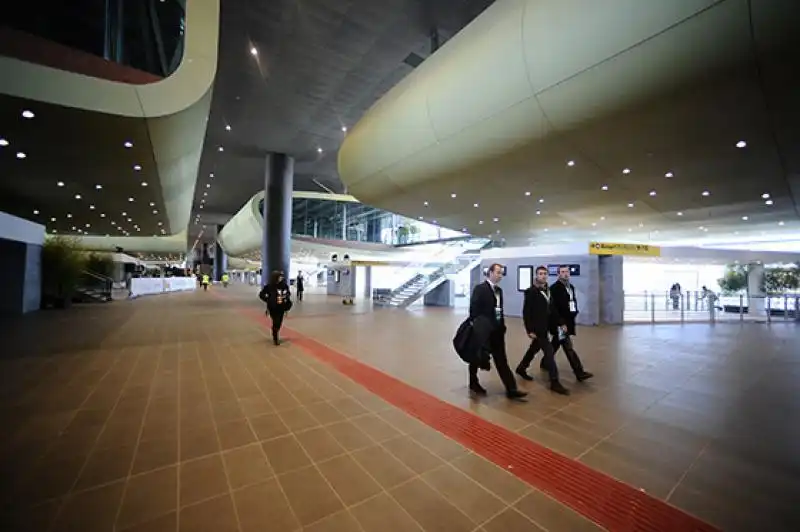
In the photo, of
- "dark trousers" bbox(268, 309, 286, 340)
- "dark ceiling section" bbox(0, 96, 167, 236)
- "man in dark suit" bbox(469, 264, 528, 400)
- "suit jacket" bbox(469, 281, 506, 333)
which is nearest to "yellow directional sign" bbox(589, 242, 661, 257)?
"man in dark suit" bbox(469, 264, 528, 400)

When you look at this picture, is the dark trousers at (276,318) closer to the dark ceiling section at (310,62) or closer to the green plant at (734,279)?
the dark ceiling section at (310,62)

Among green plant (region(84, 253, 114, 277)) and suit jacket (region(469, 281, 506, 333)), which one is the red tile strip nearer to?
suit jacket (region(469, 281, 506, 333))

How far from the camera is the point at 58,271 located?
1404 cm

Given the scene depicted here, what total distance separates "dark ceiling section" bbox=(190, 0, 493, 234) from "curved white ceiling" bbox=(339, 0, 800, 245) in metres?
1.40

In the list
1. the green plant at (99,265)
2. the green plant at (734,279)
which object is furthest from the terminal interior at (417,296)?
the green plant at (734,279)

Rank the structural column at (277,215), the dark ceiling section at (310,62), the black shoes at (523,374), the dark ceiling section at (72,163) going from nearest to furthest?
the black shoes at (523,374) < the dark ceiling section at (72,163) < the dark ceiling section at (310,62) < the structural column at (277,215)

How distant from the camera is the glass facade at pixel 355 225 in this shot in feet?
122

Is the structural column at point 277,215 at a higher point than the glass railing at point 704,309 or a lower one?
higher

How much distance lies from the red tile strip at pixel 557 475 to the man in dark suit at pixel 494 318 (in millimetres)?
783

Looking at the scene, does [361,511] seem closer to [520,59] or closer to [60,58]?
[520,59]

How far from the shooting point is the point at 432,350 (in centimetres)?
695

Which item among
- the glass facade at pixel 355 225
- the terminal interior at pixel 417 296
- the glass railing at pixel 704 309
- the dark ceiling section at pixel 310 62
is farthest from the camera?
the glass facade at pixel 355 225

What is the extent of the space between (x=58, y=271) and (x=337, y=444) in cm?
1768

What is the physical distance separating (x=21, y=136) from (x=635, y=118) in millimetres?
13982
